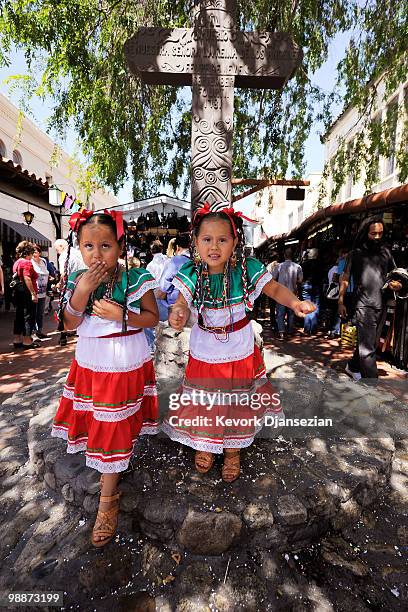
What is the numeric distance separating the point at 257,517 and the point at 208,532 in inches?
10.1

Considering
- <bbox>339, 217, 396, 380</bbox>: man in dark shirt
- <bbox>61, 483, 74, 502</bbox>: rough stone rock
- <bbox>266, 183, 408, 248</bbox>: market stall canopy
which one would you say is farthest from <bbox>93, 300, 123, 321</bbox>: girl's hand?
<bbox>266, 183, 408, 248</bbox>: market stall canopy

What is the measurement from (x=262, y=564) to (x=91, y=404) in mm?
1157

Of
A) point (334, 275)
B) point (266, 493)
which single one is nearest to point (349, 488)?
point (266, 493)

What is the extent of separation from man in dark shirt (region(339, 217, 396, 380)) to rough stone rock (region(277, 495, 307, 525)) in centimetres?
259

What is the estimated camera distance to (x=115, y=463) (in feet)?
5.66

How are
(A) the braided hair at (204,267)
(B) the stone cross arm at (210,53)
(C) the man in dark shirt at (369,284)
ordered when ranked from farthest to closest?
(C) the man in dark shirt at (369,284), (B) the stone cross arm at (210,53), (A) the braided hair at (204,267)

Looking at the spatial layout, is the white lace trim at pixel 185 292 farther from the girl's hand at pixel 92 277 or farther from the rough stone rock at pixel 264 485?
the rough stone rock at pixel 264 485

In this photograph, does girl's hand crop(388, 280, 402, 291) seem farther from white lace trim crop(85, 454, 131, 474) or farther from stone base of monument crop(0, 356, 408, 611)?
white lace trim crop(85, 454, 131, 474)

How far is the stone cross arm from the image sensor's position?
2.71m

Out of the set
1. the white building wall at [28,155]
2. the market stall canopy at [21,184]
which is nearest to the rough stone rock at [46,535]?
the market stall canopy at [21,184]

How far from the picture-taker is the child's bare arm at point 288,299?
1.85 metres

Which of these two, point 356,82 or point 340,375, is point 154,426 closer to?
point 340,375

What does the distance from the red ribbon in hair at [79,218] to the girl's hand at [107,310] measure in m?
0.39

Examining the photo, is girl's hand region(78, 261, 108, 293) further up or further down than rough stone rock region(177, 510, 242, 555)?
further up
